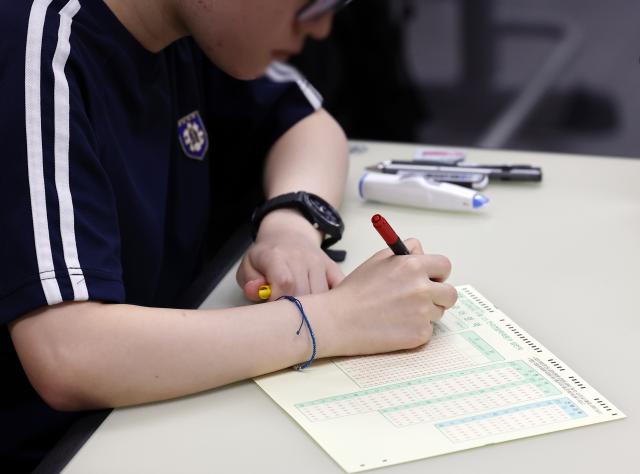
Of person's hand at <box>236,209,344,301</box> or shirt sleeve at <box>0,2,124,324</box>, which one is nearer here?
shirt sleeve at <box>0,2,124,324</box>

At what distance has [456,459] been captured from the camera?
71 cm

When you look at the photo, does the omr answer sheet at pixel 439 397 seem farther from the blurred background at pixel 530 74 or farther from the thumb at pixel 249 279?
the blurred background at pixel 530 74

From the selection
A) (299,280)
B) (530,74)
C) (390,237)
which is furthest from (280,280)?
(530,74)

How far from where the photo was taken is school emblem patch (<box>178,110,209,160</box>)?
1.17 meters

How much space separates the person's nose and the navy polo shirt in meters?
0.24

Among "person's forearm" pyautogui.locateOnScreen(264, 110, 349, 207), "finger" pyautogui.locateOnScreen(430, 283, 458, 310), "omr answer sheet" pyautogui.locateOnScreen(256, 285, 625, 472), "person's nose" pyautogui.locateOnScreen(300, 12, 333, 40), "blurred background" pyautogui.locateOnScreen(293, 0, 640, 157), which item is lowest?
"blurred background" pyautogui.locateOnScreen(293, 0, 640, 157)

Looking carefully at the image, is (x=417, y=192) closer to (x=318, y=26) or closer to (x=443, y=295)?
(x=443, y=295)

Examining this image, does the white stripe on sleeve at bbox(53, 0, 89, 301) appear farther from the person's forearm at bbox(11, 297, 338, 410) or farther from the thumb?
the thumb

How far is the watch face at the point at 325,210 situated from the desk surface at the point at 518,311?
45 millimetres

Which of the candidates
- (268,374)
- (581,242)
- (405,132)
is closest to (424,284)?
(268,374)

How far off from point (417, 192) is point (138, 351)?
52cm

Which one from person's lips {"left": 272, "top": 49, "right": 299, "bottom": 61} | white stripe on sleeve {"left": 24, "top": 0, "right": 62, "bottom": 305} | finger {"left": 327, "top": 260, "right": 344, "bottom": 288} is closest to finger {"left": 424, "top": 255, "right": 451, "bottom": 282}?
finger {"left": 327, "top": 260, "right": 344, "bottom": 288}

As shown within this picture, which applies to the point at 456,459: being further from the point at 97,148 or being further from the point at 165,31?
the point at 165,31

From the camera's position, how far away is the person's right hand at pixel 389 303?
857 millimetres
